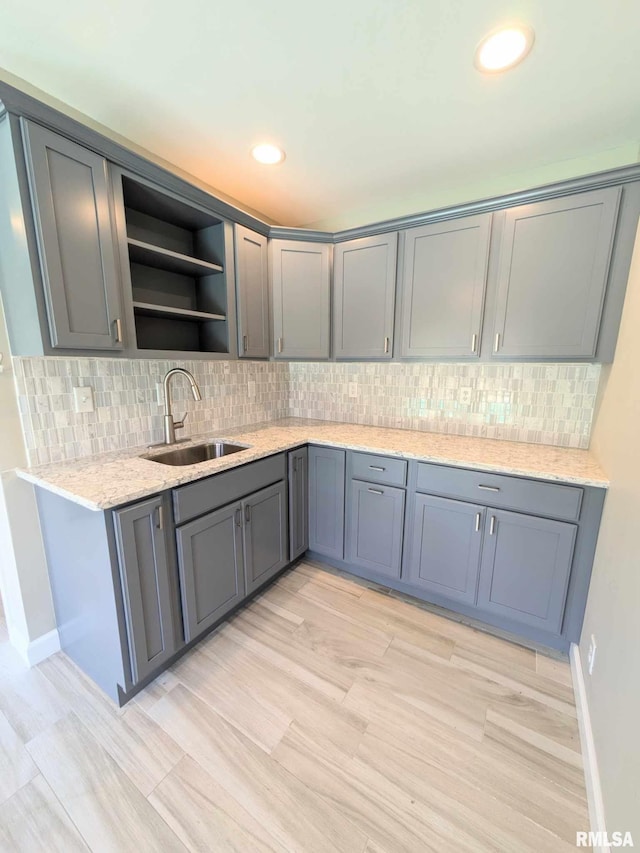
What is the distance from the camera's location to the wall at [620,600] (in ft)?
2.93

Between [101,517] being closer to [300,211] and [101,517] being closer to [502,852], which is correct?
[502,852]

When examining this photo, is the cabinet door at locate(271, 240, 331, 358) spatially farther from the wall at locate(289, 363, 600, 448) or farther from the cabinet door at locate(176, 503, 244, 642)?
the cabinet door at locate(176, 503, 244, 642)

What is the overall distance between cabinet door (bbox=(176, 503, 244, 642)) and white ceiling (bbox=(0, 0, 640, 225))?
182 centimetres

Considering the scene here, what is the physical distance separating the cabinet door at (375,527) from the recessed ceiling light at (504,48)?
1.88 m

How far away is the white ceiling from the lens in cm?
106

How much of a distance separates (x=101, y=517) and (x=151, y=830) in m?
0.98

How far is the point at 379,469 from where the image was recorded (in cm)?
204

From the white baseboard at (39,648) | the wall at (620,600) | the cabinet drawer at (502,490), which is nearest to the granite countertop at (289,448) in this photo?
the cabinet drawer at (502,490)

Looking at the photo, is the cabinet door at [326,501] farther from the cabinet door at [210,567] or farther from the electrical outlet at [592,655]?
the electrical outlet at [592,655]

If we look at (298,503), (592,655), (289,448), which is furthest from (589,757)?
(289,448)

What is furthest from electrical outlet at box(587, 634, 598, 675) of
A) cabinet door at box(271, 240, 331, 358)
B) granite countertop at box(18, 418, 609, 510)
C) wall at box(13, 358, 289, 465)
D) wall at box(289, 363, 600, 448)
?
wall at box(13, 358, 289, 465)

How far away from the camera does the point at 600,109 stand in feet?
4.69

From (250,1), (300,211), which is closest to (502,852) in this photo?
(250,1)

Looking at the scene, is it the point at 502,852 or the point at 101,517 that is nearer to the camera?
the point at 502,852
